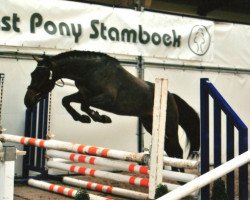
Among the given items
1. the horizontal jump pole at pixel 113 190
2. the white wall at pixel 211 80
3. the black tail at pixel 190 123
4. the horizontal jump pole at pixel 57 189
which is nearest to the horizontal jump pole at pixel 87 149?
the horizontal jump pole at pixel 57 189

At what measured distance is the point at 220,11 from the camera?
42.0 feet

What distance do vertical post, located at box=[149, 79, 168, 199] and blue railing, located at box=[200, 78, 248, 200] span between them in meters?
0.32

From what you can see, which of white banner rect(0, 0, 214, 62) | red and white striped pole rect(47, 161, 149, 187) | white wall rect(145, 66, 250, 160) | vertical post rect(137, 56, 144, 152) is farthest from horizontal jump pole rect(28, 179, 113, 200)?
white wall rect(145, 66, 250, 160)

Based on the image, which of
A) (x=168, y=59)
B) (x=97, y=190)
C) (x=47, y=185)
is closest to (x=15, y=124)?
(x=47, y=185)

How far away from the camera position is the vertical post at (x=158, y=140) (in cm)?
395

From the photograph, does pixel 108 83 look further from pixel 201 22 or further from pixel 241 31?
pixel 241 31

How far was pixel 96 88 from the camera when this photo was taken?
4.94 metres

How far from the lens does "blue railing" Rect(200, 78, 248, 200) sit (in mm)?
3595

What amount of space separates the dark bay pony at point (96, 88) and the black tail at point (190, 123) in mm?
347

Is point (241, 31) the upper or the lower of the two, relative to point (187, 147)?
upper

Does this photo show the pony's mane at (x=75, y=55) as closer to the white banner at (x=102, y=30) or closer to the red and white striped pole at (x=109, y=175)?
the red and white striped pole at (x=109, y=175)

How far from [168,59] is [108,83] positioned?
3302mm

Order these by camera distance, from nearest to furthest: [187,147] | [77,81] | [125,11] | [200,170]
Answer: [200,170] < [77,81] < [187,147] < [125,11]

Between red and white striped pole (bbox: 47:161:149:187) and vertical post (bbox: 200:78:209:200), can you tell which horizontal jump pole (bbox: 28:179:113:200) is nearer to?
red and white striped pole (bbox: 47:161:149:187)
